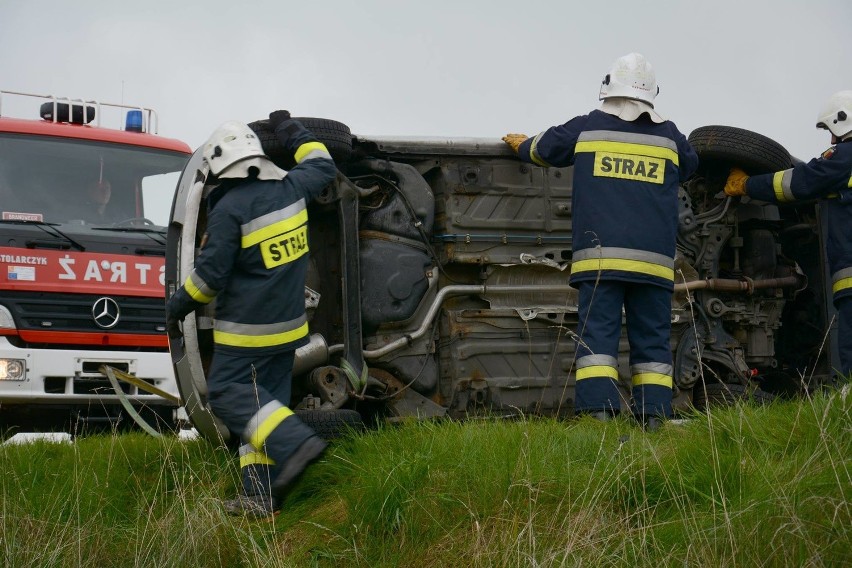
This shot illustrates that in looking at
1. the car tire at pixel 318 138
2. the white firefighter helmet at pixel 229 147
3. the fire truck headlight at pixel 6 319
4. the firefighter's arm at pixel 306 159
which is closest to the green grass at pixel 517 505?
the firefighter's arm at pixel 306 159

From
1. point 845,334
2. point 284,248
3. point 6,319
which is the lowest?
point 6,319

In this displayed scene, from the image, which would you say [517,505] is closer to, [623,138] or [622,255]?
[622,255]

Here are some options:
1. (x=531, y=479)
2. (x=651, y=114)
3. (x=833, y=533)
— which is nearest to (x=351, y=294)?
(x=651, y=114)

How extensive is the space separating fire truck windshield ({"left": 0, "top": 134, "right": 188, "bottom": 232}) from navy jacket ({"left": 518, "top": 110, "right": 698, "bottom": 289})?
3.56 meters

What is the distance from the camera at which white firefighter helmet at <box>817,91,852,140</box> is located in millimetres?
5691

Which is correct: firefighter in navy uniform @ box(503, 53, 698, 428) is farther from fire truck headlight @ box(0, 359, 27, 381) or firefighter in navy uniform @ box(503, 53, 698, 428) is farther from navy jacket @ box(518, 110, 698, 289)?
fire truck headlight @ box(0, 359, 27, 381)

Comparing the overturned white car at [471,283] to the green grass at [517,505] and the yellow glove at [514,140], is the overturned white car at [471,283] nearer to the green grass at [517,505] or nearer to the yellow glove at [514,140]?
the yellow glove at [514,140]

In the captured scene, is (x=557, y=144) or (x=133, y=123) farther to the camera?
(x=133, y=123)

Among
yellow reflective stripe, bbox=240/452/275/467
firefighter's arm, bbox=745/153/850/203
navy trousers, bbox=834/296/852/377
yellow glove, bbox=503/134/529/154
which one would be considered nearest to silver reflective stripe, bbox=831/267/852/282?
navy trousers, bbox=834/296/852/377

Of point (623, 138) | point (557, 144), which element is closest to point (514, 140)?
point (557, 144)

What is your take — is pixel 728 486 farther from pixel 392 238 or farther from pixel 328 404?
pixel 392 238

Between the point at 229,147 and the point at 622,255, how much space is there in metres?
1.99

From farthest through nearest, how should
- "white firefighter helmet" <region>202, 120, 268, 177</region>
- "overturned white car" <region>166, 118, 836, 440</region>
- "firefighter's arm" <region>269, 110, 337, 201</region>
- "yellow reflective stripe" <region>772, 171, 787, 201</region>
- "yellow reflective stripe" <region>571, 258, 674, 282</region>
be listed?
"yellow reflective stripe" <region>772, 171, 787, 201</region>
"overturned white car" <region>166, 118, 836, 440</region>
"yellow reflective stripe" <region>571, 258, 674, 282</region>
"firefighter's arm" <region>269, 110, 337, 201</region>
"white firefighter helmet" <region>202, 120, 268, 177</region>

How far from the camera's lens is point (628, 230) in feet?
16.3
